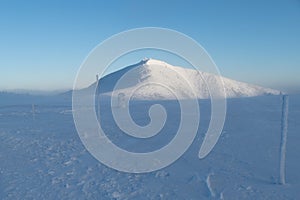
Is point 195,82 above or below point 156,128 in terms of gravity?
above

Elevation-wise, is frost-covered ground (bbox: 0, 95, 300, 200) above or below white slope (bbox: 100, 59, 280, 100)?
below

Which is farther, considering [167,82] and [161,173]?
[167,82]

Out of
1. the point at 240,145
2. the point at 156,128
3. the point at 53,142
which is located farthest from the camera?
the point at 156,128

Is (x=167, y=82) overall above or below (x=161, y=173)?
above

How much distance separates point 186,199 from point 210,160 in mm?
4271

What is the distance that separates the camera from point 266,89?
122m

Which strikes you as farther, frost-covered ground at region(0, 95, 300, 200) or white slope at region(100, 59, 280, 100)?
white slope at region(100, 59, 280, 100)

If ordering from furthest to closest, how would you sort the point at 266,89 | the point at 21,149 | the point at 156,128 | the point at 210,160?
the point at 266,89 → the point at 156,128 → the point at 21,149 → the point at 210,160

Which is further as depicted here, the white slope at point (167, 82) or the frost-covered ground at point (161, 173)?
the white slope at point (167, 82)

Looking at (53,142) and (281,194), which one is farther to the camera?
(53,142)

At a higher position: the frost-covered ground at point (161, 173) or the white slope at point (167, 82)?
the white slope at point (167, 82)

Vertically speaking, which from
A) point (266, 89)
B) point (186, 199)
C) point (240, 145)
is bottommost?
point (186, 199)

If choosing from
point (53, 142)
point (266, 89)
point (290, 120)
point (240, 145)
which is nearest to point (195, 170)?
point (240, 145)

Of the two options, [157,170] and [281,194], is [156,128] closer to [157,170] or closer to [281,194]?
[157,170]
